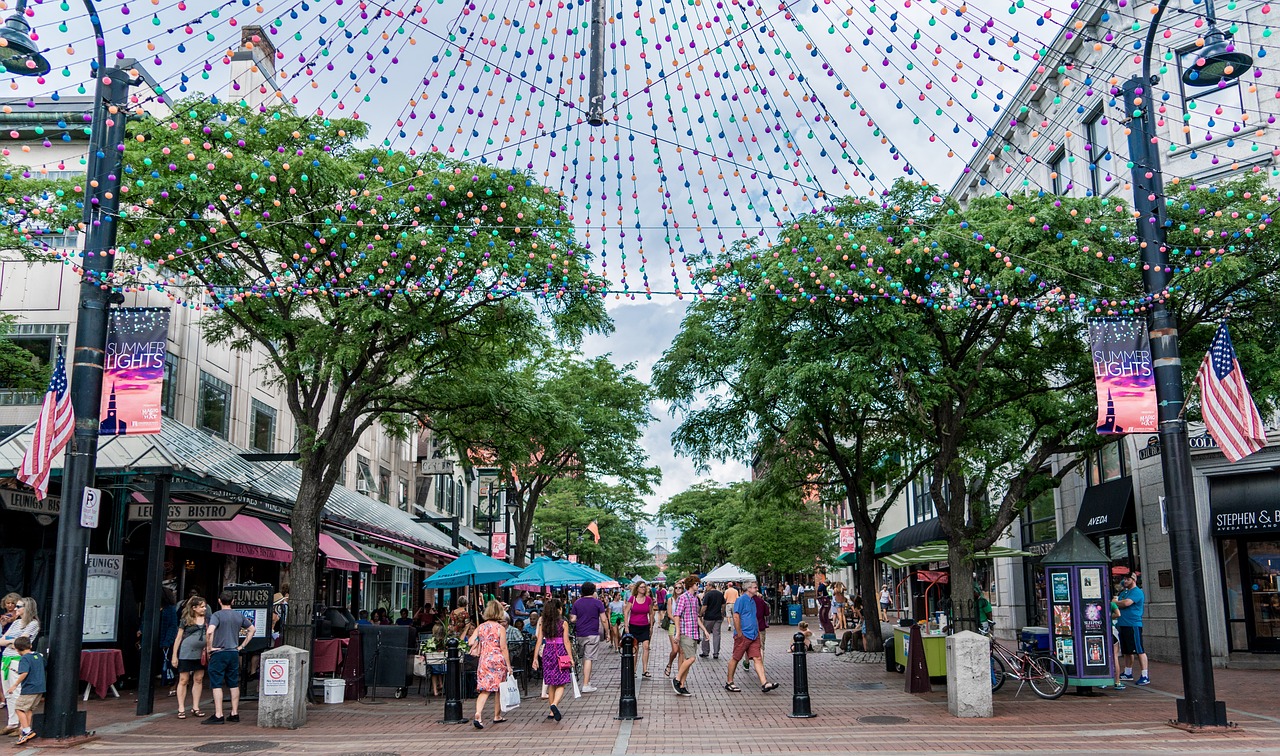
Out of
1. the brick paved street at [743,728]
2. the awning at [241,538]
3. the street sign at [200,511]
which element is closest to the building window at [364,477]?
the awning at [241,538]

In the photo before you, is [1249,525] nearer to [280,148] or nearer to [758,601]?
[758,601]

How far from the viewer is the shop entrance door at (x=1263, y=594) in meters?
20.0

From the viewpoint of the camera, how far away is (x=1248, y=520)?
2022 cm

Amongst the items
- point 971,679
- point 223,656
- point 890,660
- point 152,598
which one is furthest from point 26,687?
point 890,660

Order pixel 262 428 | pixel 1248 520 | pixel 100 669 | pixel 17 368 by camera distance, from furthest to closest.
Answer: pixel 262 428, pixel 1248 520, pixel 17 368, pixel 100 669

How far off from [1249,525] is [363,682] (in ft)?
55.6

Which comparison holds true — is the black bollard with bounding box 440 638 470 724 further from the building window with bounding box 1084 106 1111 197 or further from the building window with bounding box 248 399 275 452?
the building window with bounding box 1084 106 1111 197

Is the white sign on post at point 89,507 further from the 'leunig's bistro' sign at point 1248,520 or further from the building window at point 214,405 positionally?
the 'leunig's bistro' sign at point 1248,520

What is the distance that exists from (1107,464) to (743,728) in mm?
16325

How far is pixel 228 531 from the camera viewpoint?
19.8 metres

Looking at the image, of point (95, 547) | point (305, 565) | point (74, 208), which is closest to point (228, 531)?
point (95, 547)

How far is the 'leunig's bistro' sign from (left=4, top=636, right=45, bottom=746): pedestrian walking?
20.5 metres

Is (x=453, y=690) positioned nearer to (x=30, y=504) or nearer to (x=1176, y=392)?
(x=30, y=504)

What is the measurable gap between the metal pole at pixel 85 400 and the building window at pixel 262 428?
1398 centimetres
